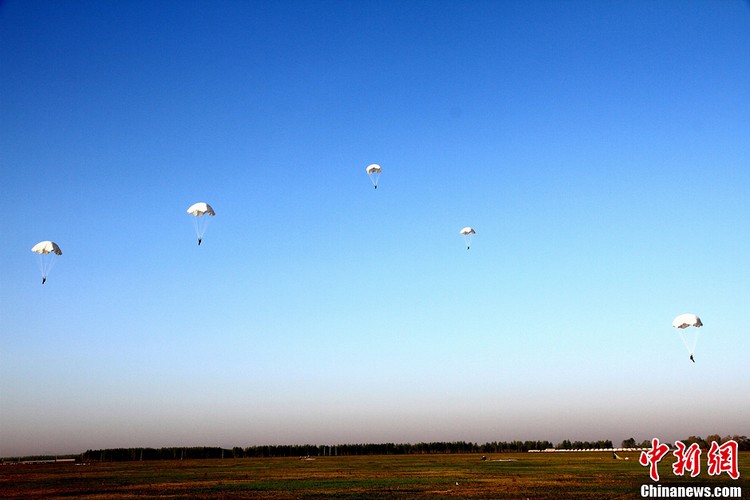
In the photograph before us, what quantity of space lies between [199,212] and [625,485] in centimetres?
3498

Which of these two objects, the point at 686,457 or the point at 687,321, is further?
the point at 687,321

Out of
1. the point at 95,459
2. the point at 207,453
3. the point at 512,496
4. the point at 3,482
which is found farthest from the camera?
the point at 207,453

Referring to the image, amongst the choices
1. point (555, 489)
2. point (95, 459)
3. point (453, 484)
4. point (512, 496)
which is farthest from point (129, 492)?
point (95, 459)

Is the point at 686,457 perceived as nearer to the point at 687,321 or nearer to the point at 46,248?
the point at 687,321

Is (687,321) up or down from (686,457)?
up

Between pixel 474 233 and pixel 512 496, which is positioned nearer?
pixel 512 496

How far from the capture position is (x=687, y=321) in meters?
43.0

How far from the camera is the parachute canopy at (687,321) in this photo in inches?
1683

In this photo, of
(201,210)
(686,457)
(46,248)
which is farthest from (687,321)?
(46,248)

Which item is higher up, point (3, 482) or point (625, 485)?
point (625, 485)

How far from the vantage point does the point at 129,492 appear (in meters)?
40.5

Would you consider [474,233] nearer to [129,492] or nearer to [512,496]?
[512,496]

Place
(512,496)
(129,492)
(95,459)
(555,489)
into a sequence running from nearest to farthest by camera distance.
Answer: (512,496)
(555,489)
(129,492)
(95,459)

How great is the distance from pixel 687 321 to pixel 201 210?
3667cm
